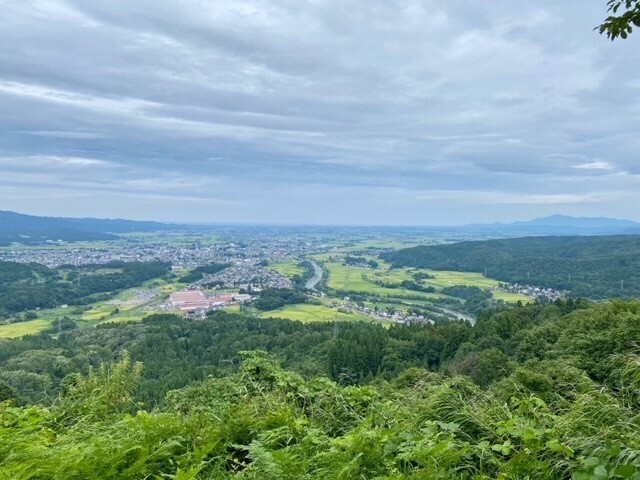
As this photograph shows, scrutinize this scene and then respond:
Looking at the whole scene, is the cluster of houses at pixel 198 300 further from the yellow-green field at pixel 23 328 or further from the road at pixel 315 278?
the yellow-green field at pixel 23 328

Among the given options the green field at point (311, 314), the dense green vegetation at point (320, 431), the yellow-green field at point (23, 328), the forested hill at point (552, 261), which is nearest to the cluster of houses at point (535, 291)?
the forested hill at point (552, 261)

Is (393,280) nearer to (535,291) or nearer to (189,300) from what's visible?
(535,291)

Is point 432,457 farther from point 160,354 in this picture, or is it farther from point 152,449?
point 160,354

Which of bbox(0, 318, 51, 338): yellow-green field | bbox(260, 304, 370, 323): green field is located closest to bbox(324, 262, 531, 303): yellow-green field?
bbox(260, 304, 370, 323): green field

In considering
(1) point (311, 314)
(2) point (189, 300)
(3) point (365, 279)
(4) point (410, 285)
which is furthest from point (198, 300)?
(4) point (410, 285)

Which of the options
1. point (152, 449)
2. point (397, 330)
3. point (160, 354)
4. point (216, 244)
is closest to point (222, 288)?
point (160, 354)

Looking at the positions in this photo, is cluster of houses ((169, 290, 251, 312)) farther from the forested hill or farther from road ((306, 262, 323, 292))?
the forested hill
